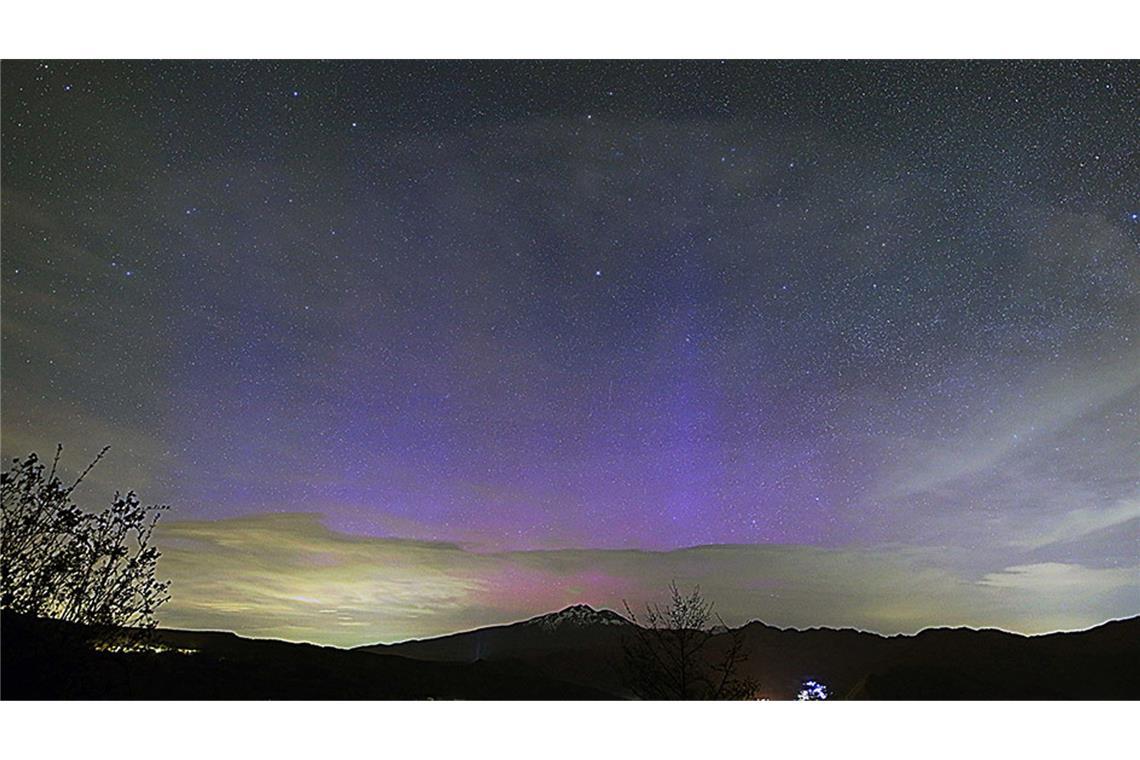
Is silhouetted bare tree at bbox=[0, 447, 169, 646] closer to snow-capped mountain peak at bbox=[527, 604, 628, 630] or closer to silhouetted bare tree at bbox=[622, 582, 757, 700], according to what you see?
snow-capped mountain peak at bbox=[527, 604, 628, 630]

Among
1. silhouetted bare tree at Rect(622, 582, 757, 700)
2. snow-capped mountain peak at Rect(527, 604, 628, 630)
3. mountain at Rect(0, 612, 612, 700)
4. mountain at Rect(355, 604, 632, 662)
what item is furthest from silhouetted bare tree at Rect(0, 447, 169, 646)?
silhouetted bare tree at Rect(622, 582, 757, 700)

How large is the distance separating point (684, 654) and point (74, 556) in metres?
2.29

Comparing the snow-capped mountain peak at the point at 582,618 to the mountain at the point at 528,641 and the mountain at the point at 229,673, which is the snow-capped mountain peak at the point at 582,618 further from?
the mountain at the point at 229,673

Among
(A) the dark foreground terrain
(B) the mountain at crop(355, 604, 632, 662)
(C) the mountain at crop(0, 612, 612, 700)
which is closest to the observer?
(C) the mountain at crop(0, 612, 612, 700)

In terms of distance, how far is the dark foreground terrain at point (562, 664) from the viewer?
11.0 ft

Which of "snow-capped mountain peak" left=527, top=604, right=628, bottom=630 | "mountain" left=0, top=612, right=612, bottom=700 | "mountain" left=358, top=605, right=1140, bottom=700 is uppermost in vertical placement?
"snow-capped mountain peak" left=527, top=604, right=628, bottom=630

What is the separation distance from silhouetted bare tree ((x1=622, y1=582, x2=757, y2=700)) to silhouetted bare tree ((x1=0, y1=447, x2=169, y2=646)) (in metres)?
1.81

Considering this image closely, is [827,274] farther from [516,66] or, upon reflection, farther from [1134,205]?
[516,66]

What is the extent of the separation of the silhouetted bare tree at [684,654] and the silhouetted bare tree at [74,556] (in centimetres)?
181

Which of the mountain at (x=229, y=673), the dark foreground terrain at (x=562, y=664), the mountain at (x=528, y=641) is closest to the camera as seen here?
the mountain at (x=229, y=673)

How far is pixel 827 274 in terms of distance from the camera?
3682 millimetres

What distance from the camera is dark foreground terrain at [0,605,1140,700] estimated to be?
3363mm

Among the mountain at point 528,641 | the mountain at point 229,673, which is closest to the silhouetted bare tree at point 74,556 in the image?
the mountain at point 229,673

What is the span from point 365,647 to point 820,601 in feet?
5.79
